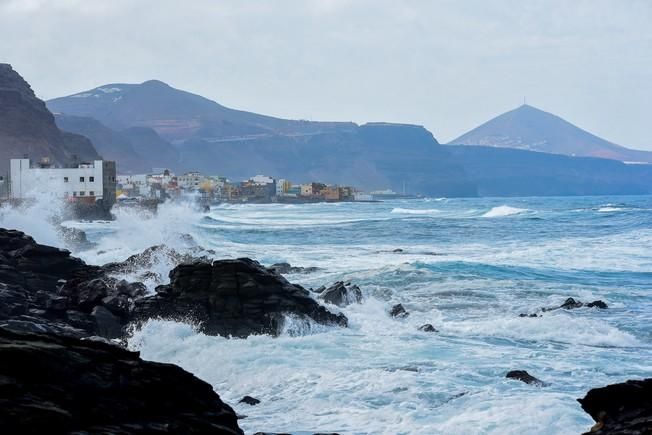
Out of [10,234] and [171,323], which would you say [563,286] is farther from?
[10,234]

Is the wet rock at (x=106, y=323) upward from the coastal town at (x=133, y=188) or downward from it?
downward

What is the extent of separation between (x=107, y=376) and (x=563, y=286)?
1849 centimetres

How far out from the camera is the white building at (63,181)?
57.4 m

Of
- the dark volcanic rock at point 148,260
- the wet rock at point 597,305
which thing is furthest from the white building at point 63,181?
the wet rock at point 597,305

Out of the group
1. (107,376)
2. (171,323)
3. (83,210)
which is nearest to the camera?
(107,376)

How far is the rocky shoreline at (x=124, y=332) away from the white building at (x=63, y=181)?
37.2 metres

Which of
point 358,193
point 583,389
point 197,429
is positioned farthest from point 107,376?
point 358,193

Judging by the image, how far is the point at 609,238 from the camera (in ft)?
137

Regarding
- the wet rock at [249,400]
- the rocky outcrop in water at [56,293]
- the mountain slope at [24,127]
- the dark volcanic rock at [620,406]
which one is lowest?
the wet rock at [249,400]

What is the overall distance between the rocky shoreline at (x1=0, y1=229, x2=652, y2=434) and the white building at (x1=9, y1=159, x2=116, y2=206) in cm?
3716

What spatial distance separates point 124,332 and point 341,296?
5690 millimetres

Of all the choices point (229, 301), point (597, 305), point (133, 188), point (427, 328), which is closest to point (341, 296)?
point (427, 328)

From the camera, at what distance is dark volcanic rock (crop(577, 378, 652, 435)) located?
5488mm

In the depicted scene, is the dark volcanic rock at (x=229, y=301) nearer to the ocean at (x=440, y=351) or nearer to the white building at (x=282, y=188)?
the ocean at (x=440, y=351)
